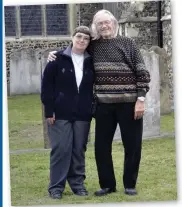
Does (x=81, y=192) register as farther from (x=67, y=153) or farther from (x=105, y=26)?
(x=105, y=26)

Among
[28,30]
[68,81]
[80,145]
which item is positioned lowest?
[80,145]

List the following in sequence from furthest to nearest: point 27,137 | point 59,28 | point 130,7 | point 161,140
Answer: point 59,28 → point 130,7 → point 27,137 → point 161,140

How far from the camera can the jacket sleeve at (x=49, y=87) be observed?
16.2ft

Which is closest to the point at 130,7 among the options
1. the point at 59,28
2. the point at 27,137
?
the point at 59,28

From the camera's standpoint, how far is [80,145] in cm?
512

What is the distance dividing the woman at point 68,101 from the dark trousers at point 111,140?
5.3 inches

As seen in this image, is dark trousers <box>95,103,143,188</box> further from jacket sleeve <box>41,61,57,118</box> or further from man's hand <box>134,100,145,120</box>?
jacket sleeve <box>41,61,57,118</box>

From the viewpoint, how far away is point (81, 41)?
193 inches

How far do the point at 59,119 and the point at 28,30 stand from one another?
430 inches

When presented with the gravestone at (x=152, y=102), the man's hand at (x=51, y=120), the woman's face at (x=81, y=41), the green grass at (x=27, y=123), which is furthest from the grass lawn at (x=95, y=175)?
the woman's face at (x=81, y=41)

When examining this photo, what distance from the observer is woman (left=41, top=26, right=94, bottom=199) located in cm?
494

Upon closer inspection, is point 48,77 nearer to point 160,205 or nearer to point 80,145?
point 80,145

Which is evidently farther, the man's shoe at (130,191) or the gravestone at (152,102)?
the gravestone at (152,102)

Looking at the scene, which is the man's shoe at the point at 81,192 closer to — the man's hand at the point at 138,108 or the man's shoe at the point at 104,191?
the man's shoe at the point at 104,191
